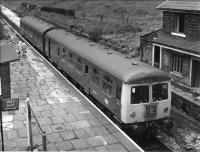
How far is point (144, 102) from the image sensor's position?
1234 cm

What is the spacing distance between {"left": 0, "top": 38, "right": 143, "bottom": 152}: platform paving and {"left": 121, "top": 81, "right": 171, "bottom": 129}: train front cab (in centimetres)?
88

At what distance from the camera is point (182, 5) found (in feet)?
63.2

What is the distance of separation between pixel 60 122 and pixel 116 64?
10.6 feet

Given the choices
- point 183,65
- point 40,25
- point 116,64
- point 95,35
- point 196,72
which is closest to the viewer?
point 116,64

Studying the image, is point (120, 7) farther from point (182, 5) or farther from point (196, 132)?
point (196, 132)

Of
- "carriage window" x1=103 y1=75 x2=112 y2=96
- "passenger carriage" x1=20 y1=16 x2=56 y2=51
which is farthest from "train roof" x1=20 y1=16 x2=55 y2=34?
"carriage window" x1=103 y1=75 x2=112 y2=96

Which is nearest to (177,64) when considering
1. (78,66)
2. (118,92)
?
(78,66)

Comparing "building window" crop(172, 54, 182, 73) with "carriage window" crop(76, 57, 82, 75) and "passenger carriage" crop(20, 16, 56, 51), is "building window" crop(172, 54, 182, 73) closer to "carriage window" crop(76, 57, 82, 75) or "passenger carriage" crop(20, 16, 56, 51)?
"carriage window" crop(76, 57, 82, 75)

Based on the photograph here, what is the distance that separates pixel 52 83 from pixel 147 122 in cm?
757

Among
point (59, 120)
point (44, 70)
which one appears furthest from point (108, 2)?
point (59, 120)

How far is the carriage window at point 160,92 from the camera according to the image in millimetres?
12586

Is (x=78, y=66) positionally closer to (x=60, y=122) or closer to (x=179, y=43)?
(x=60, y=122)

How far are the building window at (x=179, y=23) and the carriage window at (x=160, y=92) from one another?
8.12 meters

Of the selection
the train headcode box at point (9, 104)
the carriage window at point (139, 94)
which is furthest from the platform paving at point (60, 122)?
the train headcode box at point (9, 104)
